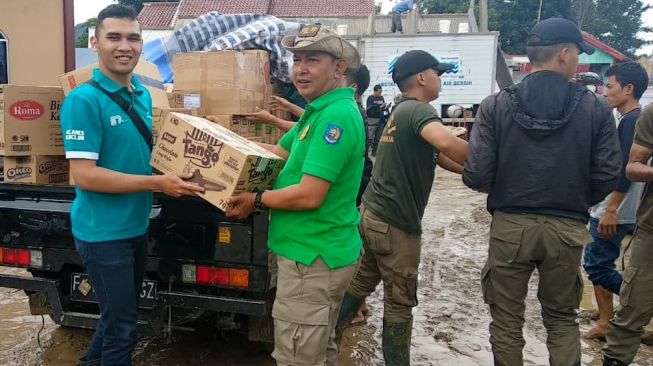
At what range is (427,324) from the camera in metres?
4.38

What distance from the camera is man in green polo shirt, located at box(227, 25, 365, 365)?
222 centimetres

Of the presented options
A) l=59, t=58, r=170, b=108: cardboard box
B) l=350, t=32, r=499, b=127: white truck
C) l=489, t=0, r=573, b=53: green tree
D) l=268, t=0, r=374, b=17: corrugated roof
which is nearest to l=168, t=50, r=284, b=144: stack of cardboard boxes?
l=59, t=58, r=170, b=108: cardboard box

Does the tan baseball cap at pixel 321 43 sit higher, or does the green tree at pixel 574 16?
the green tree at pixel 574 16

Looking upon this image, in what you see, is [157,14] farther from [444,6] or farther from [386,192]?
[386,192]

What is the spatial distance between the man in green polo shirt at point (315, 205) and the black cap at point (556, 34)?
3.33 feet

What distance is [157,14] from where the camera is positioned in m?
40.6

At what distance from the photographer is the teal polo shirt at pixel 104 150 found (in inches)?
90.3

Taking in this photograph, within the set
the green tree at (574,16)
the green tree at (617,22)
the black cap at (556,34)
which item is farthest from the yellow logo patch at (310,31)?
the green tree at (617,22)

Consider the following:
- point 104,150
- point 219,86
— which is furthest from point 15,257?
point 219,86

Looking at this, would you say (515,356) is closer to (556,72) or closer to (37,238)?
(556,72)

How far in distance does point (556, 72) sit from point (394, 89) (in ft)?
51.9

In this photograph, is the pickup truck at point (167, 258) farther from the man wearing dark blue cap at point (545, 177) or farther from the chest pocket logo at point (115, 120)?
the man wearing dark blue cap at point (545, 177)

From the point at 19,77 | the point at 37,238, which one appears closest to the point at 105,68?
the point at 37,238

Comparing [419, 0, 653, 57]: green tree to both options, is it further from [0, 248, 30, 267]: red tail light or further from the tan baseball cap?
[0, 248, 30, 267]: red tail light
